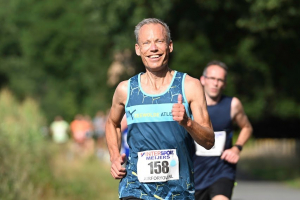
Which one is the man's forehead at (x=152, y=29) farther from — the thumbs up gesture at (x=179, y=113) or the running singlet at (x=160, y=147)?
the thumbs up gesture at (x=179, y=113)

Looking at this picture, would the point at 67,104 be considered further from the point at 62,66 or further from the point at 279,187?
the point at 279,187

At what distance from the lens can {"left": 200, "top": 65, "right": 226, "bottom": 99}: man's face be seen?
8078 mm

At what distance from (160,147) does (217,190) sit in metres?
2.70

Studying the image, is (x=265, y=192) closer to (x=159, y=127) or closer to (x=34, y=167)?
(x=34, y=167)

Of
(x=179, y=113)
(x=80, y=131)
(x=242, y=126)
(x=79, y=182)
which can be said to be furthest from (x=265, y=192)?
(x=80, y=131)

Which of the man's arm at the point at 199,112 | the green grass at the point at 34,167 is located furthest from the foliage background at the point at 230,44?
the man's arm at the point at 199,112

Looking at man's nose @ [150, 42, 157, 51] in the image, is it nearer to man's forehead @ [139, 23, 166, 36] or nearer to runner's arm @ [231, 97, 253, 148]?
man's forehead @ [139, 23, 166, 36]

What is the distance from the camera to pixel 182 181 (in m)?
5.20

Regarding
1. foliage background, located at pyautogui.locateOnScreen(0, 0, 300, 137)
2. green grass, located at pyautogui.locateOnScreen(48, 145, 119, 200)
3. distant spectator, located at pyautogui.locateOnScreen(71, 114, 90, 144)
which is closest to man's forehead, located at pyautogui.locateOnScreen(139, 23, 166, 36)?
green grass, located at pyautogui.locateOnScreen(48, 145, 119, 200)

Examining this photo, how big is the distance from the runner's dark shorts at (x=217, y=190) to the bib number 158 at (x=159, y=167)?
8.62 ft

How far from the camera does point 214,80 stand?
26.5ft

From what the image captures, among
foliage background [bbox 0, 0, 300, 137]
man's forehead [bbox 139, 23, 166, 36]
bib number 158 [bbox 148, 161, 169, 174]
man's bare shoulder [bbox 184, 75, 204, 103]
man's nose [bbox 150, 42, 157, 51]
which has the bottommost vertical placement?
bib number 158 [bbox 148, 161, 169, 174]

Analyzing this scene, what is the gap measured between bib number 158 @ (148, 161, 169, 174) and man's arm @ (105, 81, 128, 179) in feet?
0.75

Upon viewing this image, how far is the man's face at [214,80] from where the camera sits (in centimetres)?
808
